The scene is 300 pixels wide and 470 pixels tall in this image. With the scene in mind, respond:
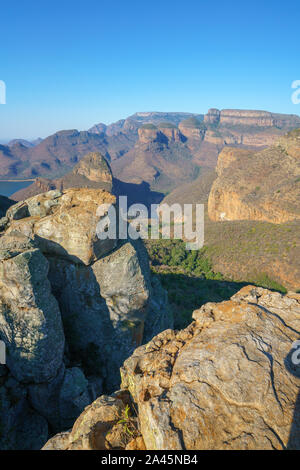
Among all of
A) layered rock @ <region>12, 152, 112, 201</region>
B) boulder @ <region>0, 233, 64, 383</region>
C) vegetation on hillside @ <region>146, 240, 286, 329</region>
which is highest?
layered rock @ <region>12, 152, 112, 201</region>

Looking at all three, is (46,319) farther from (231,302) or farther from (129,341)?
(231,302)

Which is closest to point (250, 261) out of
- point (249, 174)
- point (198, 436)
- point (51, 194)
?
point (249, 174)

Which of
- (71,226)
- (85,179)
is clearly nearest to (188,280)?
(71,226)

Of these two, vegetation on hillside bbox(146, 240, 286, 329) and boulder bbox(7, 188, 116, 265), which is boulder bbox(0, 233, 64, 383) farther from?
vegetation on hillside bbox(146, 240, 286, 329)

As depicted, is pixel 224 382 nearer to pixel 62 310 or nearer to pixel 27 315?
pixel 27 315

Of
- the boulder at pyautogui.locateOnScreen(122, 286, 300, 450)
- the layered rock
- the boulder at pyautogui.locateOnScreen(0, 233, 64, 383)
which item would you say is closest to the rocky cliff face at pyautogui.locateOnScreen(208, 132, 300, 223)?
the boulder at pyautogui.locateOnScreen(122, 286, 300, 450)

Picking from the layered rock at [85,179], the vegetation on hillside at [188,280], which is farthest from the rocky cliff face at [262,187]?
the layered rock at [85,179]
